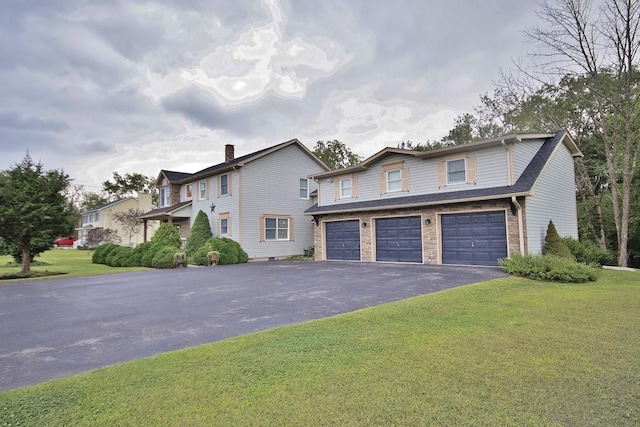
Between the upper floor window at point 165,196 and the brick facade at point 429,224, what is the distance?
13.0m

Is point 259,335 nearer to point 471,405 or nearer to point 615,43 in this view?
point 471,405

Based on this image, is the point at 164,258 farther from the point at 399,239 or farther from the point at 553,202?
the point at 553,202

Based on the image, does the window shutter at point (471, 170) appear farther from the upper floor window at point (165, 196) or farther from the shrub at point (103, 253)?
the upper floor window at point (165, 196)

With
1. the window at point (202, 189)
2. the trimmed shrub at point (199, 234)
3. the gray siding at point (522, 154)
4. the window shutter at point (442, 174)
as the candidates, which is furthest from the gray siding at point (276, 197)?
the gray siding at point (522, 154)

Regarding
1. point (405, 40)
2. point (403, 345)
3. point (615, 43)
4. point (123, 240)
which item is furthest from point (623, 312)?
point (123, 240)

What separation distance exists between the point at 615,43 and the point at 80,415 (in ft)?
69.4

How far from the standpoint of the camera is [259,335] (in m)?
5.04

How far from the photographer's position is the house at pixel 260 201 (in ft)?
67.1

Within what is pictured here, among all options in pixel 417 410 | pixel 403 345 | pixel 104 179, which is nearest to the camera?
pixel 417 410

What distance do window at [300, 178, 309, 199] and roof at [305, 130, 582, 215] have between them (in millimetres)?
5774

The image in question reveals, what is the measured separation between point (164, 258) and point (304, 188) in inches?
395

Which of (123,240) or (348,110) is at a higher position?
(348,110)

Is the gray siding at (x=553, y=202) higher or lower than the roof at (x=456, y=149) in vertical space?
lower

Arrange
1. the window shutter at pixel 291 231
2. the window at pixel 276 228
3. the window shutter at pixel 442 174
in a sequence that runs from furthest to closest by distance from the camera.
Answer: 1. the window shutter at pixel 291 231
2. the window at pixel 276 228
3. the window shutter at pixel 442 174
